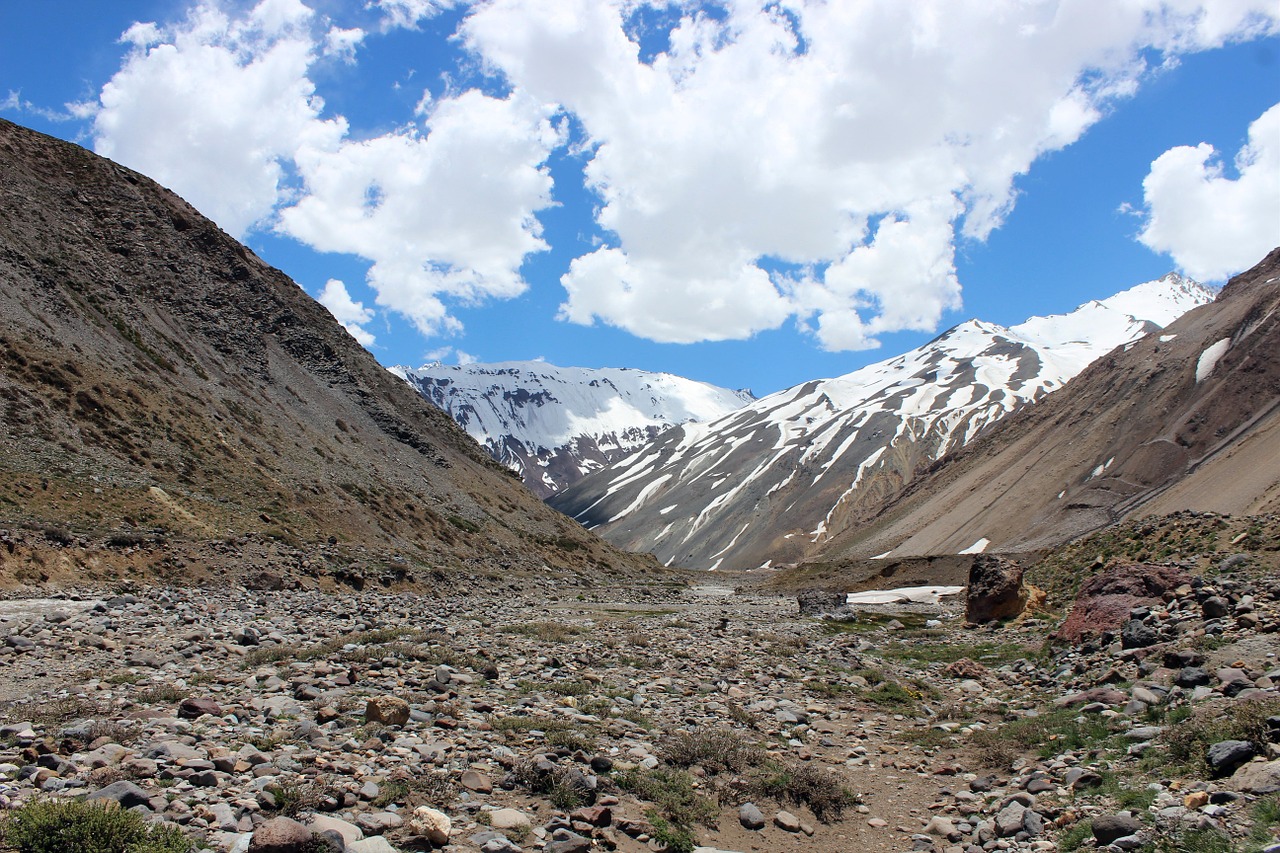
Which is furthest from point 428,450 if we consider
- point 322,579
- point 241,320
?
point 322,579

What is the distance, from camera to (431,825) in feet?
26.5

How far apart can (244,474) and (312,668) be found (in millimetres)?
38424

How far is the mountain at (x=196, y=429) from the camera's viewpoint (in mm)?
33906

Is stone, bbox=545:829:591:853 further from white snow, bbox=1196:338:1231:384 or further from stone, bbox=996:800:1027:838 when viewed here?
white snow, bbox=1196:338:1231:384

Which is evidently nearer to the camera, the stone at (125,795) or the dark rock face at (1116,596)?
the stone at (125,795)

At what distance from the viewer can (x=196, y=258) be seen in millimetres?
76438

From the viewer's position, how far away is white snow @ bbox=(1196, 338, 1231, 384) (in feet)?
323

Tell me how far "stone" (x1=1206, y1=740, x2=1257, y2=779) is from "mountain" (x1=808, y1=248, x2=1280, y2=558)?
188 feet

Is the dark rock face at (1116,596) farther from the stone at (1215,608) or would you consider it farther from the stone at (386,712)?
the stone at (386,712)

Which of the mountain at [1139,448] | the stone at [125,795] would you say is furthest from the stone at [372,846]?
the mountain at [1139,448]

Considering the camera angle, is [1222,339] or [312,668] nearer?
[312,668]

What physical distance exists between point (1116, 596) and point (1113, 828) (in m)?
14.5

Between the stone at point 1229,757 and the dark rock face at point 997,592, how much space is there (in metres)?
23.7

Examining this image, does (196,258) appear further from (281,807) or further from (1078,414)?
(1078,414)
